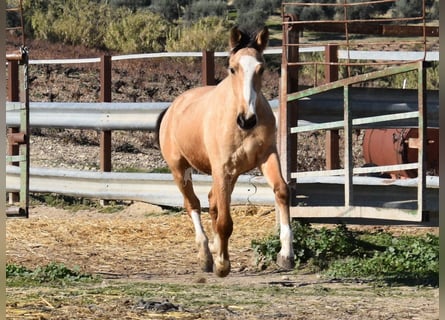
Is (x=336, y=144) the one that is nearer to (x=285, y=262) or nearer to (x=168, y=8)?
(x=285, y=262)

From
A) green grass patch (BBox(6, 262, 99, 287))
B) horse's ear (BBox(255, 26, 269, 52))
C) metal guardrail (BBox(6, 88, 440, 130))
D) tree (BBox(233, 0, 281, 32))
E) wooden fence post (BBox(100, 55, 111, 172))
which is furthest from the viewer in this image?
tree (BBox(233, 0, 281, 32))

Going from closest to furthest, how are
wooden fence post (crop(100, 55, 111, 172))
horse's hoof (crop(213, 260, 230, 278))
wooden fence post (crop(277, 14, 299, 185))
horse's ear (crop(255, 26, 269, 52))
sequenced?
horse's ear (crop(255, 26, 269, 52)) → horse's hoof (crop(213, 260, 230, 278)) → wooden fence post (crop(277, 14, 299, 185)) → wooden fence post (crop(100, 55, 111, 172))

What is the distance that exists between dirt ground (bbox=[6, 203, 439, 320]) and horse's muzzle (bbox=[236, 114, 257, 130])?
1.22m

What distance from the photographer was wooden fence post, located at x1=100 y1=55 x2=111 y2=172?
13.8 meters

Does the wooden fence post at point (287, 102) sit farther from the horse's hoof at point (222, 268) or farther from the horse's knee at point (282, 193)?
the horse's knee at point (282, 193)

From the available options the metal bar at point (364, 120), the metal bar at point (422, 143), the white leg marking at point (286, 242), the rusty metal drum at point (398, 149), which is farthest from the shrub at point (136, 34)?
the white leg marking at point (286, 242)

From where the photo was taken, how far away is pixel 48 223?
40.9 feet

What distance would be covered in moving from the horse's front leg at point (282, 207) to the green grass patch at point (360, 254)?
1397 mm

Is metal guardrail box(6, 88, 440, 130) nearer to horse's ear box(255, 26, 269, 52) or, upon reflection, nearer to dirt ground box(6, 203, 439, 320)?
dirt ground box(6, 203, 439, 320)

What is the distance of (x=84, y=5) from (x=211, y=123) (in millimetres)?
24314

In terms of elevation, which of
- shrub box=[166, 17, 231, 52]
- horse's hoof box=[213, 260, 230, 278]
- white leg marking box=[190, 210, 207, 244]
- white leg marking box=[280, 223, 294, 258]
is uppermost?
shrub box=[166, 17, 231, 52]

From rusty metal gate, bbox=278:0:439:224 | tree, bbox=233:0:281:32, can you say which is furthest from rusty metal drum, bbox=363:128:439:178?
tree, bbox=233:0:281:32

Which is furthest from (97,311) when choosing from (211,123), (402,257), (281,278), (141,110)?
(141,110)

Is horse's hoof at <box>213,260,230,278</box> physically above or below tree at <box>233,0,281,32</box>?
below
